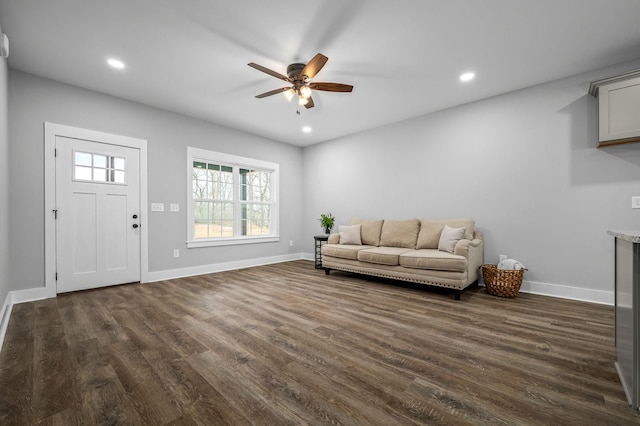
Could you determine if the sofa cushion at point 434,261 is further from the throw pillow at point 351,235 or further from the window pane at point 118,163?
the window pane at point 118,163

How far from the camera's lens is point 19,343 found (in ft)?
6.85

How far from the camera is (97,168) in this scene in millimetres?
3744

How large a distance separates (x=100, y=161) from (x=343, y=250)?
3752mm

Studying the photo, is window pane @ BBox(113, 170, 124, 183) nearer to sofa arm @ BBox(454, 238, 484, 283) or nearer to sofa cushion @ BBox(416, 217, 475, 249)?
sofa cushion @ BBox(416, 217, 475, 249)

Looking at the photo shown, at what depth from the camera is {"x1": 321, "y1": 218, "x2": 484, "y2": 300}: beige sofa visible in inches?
131

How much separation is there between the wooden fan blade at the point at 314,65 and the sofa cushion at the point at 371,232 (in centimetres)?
285

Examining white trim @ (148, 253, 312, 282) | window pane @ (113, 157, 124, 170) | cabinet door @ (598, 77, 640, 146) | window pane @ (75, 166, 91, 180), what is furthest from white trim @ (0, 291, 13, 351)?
cabinet door @ (598, 77, 640, 146)

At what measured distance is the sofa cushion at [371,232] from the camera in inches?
188

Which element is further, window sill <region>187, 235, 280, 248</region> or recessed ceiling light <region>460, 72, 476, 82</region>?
window sill <region>187, 235, 280, 248</region>

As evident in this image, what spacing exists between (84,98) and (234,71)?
2.18 m

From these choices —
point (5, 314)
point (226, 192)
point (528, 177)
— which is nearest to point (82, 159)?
point (5, 314)

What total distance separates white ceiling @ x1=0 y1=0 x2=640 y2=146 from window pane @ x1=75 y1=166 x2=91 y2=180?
1087mm

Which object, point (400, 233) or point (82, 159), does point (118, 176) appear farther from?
point (400, 233)


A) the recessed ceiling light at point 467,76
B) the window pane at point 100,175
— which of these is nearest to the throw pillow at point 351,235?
the recessed ceiling light at point 467,76
